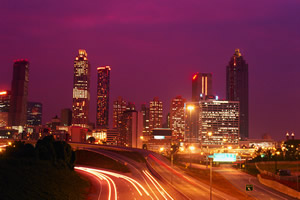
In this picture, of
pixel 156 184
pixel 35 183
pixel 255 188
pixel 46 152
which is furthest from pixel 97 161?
pixel 35 183

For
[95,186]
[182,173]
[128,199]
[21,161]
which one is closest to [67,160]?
[95,186]

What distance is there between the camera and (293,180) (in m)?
85.7

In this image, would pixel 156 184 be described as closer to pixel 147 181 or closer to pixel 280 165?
pixel 147 181

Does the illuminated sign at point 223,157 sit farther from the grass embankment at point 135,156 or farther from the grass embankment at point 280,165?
the grass embankment at point 135,156

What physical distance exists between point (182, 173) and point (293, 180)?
28.8m

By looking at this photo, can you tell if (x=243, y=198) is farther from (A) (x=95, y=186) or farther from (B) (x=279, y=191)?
(A) (x=95, y=186)

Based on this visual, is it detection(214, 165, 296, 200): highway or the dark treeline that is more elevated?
the dark treeline

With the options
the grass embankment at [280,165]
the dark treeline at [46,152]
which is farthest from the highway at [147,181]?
the grass embankment at [280,165]

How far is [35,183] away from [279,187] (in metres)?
57.5

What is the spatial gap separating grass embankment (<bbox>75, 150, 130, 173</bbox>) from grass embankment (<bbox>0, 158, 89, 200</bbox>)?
36043mm

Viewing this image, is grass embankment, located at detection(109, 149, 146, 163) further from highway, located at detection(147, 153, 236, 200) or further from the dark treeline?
the dark treeline

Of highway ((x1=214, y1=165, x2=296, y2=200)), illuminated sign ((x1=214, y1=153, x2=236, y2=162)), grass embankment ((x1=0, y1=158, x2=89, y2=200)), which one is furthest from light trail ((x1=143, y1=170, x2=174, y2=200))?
highway ((x1=214, y1=165, x2=296, y2=200))

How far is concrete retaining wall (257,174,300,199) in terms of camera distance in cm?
7168

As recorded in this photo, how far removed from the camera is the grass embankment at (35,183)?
39.8 metres
